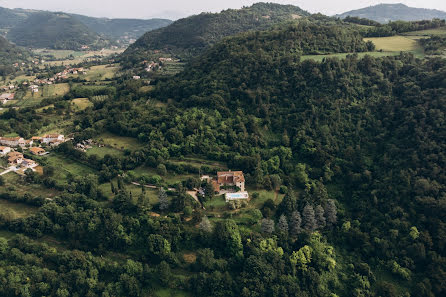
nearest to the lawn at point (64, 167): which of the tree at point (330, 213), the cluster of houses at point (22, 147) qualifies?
the cluster of houses at point (22, 147)

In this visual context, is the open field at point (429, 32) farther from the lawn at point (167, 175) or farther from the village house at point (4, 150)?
the village house at point (4, 150)

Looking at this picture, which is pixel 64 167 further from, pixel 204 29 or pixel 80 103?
pixel 204 29

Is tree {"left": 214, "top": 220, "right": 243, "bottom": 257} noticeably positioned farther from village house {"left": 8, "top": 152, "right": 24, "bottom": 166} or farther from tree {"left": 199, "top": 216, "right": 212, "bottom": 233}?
village house {"left": 8, "top": 152, "right": 24, "bottom": 166}

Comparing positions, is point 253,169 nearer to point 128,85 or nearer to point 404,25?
point 128,85

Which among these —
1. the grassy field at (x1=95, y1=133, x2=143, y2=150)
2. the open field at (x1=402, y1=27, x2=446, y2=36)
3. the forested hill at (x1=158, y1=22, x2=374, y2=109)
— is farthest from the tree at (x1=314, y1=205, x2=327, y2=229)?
the open field at (x1=402, y1=27, x2=446, y2=36)

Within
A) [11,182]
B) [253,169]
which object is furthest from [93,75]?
[253,169]
